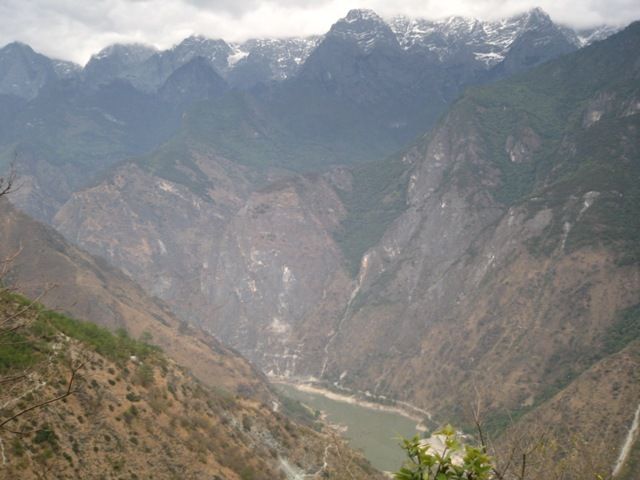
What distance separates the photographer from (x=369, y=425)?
425 ft

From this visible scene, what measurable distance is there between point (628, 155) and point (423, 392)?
7287cm

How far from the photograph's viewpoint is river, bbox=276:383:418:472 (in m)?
108

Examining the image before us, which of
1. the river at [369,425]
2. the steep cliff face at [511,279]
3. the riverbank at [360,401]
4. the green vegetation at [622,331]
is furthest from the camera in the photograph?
the riverbank at [360,401]

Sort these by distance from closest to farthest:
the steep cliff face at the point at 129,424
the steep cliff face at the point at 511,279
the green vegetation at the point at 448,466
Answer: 1. the green vegetation at the point at 448,466
2. the steep cliff face at the point at 129,424
3. the steep cliff face at the point at 511,279

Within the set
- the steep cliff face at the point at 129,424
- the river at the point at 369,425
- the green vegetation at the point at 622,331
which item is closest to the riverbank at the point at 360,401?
the river at the point at 369,425

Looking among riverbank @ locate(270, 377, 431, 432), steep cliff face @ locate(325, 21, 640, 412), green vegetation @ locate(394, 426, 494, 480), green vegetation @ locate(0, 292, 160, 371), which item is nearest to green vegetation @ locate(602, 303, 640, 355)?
steep cliff face @ locate(325, 21, 640, 412)

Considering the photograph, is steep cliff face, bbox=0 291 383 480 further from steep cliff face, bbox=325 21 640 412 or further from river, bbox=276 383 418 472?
steep cliff face, bbox=325 21 640 412

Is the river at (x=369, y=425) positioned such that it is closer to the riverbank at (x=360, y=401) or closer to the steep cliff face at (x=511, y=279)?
the riverbank at (x=360, y=401)

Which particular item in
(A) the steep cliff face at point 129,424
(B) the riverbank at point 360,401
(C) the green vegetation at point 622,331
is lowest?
(B) the riverbank at point 360,401

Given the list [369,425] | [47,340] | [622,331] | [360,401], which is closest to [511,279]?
[622,331]

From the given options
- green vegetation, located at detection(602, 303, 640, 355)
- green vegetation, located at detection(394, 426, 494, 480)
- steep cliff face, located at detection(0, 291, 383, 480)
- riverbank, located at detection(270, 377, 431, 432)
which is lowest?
riverbank, located at detection(270, 377, 431, 432)

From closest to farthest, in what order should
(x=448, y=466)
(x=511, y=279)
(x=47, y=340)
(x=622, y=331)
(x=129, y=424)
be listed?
1. (x=448, y=466)
2. (x=47, y=340)
3. (x=129, y=424)
4. (x=622, y=331)
5. (x=511, y=279)

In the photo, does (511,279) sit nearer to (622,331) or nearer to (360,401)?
(622,331)

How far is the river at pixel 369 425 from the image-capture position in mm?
108062
